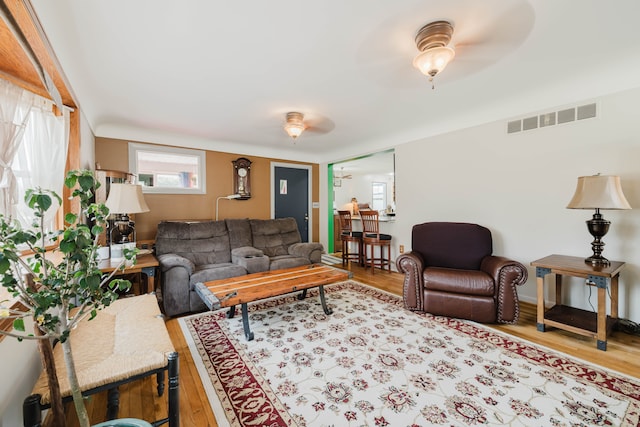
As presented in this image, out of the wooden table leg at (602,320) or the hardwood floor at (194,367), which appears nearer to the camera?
the hardwood floor at (194,367)

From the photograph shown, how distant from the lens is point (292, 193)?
5570 mm

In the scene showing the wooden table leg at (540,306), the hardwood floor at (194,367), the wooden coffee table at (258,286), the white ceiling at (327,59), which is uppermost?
the white ceiling at (327,59)

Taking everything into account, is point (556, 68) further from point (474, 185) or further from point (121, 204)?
point (121, 204)

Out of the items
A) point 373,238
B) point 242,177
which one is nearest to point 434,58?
point 373,238

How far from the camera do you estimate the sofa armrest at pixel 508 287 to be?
2.48 metres

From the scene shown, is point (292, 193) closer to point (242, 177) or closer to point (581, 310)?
point (242, 177)

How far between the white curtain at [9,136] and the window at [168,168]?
2285 mm

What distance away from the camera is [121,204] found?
8.44 feet

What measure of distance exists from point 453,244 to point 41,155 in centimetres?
395

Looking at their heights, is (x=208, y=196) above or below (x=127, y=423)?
above

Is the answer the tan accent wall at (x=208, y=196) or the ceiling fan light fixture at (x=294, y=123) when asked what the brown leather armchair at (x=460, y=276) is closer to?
the ceiling fan light fixture at (x=294, y=123)

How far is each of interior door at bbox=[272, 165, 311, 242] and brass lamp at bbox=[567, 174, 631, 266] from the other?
4.26 m

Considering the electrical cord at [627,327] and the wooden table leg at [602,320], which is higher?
the wooden table leg at [602,320]

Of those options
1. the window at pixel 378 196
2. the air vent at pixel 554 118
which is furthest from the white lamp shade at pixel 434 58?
the window at pixel 378 196
